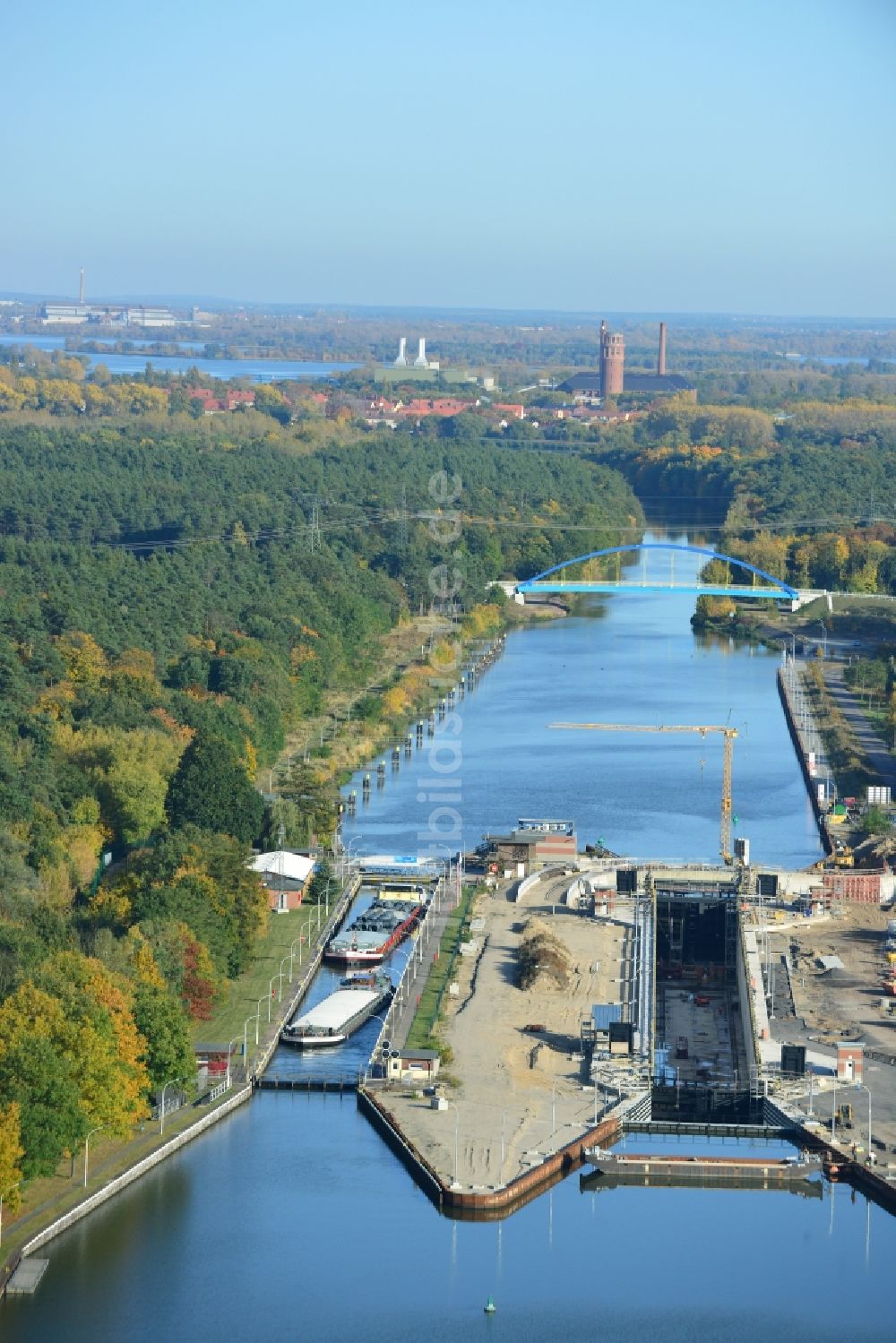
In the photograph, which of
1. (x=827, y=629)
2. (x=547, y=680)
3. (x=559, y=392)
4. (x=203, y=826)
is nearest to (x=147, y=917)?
(x=203, y=826)

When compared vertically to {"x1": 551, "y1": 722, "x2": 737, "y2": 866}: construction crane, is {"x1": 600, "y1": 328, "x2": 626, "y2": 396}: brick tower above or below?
above

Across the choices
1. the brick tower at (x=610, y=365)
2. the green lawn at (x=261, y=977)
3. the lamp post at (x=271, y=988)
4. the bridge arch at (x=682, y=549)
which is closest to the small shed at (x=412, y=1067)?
the green lawn at (x=261, y=977)

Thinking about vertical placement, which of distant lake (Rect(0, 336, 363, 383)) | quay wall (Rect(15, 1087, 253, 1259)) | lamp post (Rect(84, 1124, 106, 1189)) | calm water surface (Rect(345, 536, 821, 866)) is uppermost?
lamp post (Rect(84, 1124, 106, 1189))

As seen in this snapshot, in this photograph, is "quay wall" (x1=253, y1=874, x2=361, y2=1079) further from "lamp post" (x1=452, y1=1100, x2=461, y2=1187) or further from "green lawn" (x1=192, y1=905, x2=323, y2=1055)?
"lamp post" (x1=452, y1=1100, x2=461, y2=1187)

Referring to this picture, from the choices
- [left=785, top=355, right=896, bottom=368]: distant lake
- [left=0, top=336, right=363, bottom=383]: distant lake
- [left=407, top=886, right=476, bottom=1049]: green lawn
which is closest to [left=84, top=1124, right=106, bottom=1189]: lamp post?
[left=407, top=886, right=476, bottom=1049]: green lawn

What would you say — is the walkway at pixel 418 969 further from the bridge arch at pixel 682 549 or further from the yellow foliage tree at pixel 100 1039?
the bridge arch at pixel 682 549

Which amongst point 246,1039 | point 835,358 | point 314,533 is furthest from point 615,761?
point 835,358
